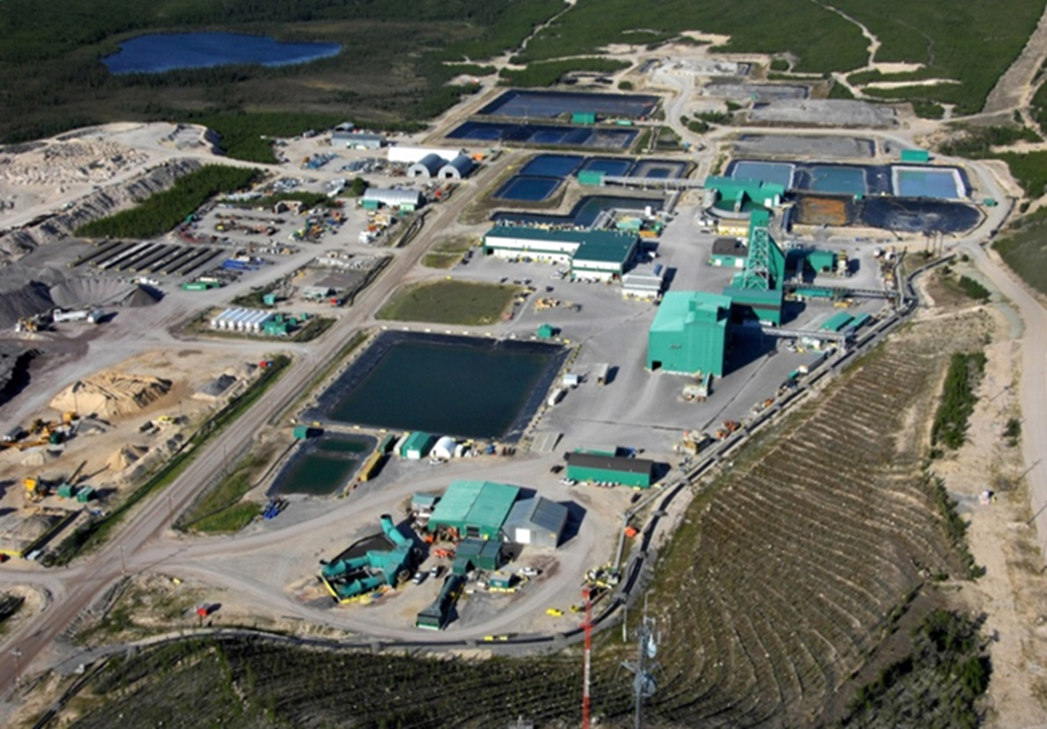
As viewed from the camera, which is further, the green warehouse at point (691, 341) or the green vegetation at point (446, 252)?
the green vegetation at point (446, 252)

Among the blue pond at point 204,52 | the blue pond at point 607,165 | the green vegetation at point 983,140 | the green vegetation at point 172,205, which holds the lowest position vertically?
the blue pond at point 204,52

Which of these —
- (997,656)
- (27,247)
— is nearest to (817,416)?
(997,656)

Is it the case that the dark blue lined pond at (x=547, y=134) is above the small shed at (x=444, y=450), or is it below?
below

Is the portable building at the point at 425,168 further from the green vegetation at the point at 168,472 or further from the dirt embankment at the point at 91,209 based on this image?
the green vegetation at the point at 168,472

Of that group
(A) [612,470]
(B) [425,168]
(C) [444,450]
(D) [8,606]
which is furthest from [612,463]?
(B) [425,168]

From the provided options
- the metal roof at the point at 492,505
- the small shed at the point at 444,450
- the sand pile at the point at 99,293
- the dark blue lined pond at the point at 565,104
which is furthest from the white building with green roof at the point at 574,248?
the dark blue lined pond at the point at 565,104

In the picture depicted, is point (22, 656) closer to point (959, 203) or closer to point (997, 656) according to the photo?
point (997, 656)
